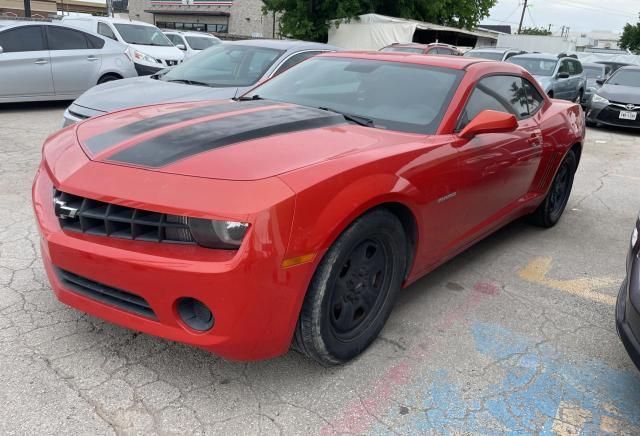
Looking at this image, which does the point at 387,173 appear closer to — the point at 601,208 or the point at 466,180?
the point at 466,180

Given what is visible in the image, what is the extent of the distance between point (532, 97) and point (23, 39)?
797 cm

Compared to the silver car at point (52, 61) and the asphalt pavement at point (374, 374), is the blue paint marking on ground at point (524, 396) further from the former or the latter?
the silver car at point (52, 61)

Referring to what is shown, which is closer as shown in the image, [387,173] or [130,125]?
[387,173]

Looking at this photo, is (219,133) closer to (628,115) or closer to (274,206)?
(274,206)

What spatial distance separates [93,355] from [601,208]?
5250 millimetres

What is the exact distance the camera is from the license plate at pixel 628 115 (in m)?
11.1

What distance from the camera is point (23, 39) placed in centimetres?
870

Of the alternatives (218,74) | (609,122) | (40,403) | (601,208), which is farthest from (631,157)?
(40,403)

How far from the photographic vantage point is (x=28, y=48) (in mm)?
8734

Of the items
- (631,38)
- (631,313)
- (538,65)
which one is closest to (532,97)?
(631,313)

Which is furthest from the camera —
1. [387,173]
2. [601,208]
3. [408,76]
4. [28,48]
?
[28,48]

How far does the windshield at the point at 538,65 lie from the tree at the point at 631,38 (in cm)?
4773

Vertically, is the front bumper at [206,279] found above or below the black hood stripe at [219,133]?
below

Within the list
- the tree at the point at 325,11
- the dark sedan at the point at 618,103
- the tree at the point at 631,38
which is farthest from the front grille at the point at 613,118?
the tree at the point at 631,38
